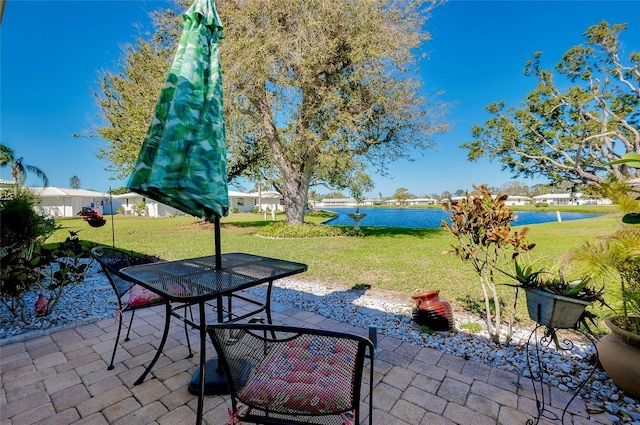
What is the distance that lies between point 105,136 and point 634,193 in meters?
14.7

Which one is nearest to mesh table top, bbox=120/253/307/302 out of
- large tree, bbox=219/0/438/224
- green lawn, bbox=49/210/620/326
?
green lawn, bbox=49/210/620/326

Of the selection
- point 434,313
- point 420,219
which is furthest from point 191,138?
point 420,219

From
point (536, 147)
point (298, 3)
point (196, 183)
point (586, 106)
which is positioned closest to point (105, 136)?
point (298, 3)

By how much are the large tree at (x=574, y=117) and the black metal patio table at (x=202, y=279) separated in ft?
55.5

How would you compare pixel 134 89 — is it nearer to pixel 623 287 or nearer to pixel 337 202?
pixel 623 287

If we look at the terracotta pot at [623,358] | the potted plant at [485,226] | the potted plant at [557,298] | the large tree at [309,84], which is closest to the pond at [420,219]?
the large tree at [309,84]

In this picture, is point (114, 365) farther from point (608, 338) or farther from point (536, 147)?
point (536, 147)

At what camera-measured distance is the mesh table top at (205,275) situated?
5.41 ft

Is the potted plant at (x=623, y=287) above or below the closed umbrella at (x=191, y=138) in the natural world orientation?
below

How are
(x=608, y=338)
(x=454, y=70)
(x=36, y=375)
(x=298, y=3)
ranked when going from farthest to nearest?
(x=454, y=70) → (x=298, y=3) → (x=36, y=375) → (x=608, y=338)

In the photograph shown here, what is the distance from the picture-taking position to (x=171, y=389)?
196cm

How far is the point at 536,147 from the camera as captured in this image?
1602cm

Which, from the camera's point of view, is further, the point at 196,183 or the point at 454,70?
the point at 454,70

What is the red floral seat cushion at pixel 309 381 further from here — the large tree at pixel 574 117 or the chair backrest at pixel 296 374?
the large tree at pixel 574 117
